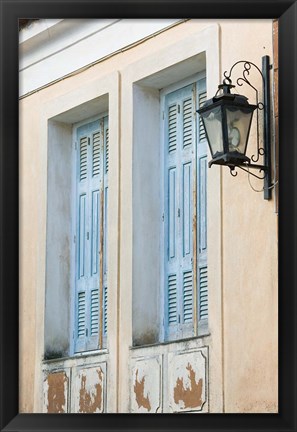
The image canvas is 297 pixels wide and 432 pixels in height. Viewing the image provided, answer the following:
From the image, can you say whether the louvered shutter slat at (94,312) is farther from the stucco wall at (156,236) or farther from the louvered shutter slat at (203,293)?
the louvered shutter slat at (203,293)

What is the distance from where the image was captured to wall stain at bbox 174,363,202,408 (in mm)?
9859

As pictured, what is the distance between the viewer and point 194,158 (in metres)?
10.6

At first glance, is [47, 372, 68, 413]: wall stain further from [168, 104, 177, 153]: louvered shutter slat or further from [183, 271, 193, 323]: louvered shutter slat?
[168, 104, 177, 153]: louvered shutter slat

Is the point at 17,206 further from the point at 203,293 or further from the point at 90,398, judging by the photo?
the point at 90,398

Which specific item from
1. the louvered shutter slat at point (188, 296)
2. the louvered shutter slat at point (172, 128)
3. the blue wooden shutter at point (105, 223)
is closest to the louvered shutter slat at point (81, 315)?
the blue wooden shutter at point (105, 223)

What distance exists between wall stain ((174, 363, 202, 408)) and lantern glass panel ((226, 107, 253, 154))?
1.50m

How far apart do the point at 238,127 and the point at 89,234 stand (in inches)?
96.6

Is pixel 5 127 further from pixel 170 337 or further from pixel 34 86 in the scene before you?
pixel 34 86

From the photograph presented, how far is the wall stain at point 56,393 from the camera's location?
11.2 m

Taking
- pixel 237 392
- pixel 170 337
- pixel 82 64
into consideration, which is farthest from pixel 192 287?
pixel 82 64

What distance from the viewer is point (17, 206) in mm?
8195

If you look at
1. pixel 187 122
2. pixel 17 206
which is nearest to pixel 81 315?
pixel 187 122

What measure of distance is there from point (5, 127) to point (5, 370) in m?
1.25

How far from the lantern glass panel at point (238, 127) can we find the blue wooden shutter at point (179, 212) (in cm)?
121
